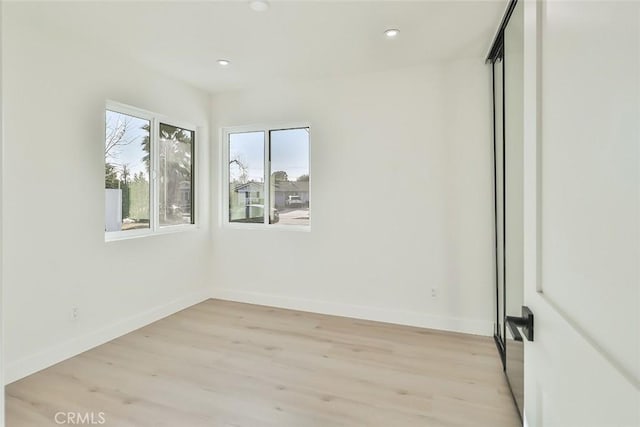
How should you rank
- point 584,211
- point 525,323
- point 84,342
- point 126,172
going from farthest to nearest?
point 126,172 → point 84,342 → point 525,323 → point 584,211

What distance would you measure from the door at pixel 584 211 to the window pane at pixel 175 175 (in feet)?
12.3

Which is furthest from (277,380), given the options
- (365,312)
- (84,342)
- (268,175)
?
(268,175)

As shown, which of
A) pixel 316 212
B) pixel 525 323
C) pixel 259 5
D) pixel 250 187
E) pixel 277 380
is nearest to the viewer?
pixel 525 323

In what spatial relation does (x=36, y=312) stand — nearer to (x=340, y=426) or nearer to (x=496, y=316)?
(x=340, y=426)

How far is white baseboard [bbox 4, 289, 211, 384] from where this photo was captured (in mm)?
2496

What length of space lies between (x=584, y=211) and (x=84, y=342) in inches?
140

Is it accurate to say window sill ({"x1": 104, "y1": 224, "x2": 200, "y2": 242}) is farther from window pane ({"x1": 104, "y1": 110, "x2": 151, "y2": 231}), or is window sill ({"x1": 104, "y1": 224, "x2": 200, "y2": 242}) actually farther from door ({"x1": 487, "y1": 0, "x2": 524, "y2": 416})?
door ({"x1": 487, "y1": 0, "x2": 524, "y2": 416})

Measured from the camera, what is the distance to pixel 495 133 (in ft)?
10.0

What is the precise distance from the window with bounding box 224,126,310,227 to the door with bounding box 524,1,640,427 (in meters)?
3.24

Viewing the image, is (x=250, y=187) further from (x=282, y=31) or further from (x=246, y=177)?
(x=282, y=31)

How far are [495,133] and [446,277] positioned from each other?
1.41 metres

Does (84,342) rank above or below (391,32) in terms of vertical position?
below

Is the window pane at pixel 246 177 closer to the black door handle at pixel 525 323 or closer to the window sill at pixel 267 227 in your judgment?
the window sill at pixel 267 227

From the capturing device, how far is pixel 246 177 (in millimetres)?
4422
